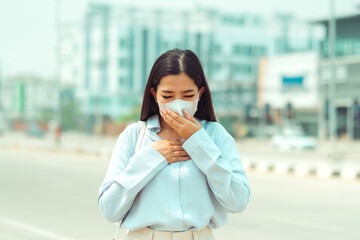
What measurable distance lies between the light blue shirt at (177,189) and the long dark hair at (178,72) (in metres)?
0.19

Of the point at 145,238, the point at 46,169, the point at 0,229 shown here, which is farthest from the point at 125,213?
the point at 46,169

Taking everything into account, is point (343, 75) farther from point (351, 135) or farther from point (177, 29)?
point (177, 29)

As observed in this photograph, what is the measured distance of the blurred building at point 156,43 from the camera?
84062mm

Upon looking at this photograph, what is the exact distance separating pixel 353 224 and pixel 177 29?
8103 cm

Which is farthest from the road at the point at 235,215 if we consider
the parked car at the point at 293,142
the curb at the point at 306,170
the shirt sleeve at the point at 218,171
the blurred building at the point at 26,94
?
the blurred building at the point at 26,94

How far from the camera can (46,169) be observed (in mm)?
20391

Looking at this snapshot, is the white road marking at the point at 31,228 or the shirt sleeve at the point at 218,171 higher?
the shirt sleeve at the point at 218,171

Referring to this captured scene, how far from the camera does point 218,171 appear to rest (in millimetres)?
2303

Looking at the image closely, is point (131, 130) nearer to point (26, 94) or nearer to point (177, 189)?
point (177, 189)

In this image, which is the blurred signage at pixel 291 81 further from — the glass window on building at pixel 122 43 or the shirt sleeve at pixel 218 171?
the shirt sleeve at pixel 218 171

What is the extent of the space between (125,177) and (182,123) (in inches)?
11.6

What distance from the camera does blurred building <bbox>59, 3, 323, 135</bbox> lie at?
84.1 meters

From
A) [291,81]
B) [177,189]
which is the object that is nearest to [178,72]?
[177,189]

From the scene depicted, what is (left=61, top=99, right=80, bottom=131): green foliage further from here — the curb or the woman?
the woman
